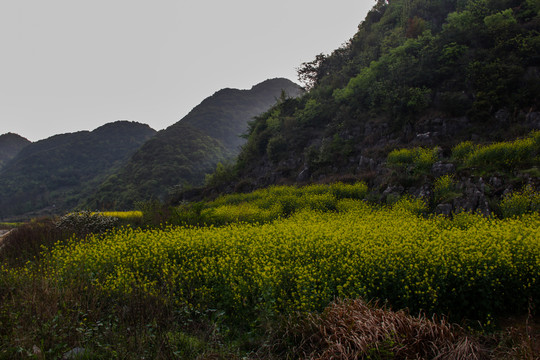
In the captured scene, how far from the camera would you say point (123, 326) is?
4.31 meters

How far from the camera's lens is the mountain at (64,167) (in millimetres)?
67312

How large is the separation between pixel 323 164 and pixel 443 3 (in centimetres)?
2318

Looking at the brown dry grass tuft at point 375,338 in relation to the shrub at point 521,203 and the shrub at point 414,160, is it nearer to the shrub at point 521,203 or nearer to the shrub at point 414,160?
the shrub at point 521,203

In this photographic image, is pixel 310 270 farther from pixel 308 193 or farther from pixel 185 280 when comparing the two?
pixel 308 193

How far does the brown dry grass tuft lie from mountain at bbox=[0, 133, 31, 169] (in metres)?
176

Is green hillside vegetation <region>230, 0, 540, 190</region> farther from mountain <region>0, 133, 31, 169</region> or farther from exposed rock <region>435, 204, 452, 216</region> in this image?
mountain <region>0, 133, 31, 169</region>

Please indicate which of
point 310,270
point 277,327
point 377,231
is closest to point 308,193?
point 377,231

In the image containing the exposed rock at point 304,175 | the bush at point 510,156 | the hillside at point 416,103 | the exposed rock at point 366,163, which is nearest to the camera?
the bush at point 510,156

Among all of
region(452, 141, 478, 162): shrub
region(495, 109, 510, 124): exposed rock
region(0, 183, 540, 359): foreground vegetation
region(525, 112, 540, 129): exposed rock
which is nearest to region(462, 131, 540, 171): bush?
region(452, 141, 478, 162): shrub

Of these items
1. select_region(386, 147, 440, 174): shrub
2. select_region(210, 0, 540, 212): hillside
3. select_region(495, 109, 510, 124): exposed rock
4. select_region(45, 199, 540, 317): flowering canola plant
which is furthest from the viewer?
select_region(210, 0, 540, 212): hillside

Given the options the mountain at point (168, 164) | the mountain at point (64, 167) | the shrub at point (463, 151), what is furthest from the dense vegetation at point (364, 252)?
the mountain at point (64, 167)

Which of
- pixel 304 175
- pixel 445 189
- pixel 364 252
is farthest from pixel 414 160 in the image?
pixel 364 252

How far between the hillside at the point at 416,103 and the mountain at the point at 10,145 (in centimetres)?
15873

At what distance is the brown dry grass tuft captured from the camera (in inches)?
145
